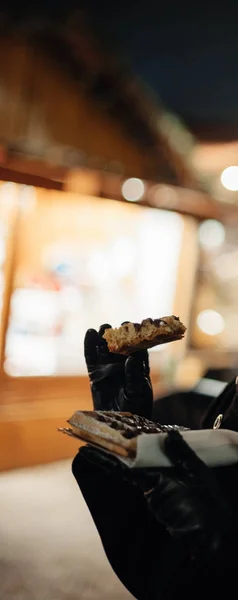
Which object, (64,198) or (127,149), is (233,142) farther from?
(64,198)

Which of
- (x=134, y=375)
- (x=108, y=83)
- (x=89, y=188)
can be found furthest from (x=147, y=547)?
(x=108, y=83)

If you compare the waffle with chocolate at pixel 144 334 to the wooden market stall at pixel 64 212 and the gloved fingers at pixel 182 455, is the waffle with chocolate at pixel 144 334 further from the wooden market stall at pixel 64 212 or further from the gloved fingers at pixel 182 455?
the wooden market stall at pixel 64 212

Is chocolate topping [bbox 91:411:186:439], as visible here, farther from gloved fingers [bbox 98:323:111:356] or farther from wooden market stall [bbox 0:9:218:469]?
wooden market stall [bbox 0:9:218:469]

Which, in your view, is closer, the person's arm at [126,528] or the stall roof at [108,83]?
the person's arm at [126,528]

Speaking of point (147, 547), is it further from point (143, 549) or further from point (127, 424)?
point (127, 424)

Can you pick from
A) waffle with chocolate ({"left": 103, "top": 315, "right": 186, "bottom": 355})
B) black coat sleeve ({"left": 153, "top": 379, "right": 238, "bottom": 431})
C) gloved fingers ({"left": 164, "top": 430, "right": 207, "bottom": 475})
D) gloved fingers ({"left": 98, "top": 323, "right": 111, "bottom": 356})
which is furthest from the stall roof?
gloved fingers ({"left": 164, "top": 430, "right": 207, "bottom": 475})

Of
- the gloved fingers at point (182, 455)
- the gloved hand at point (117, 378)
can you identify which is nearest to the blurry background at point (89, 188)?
the gloved hand at point (117, 378)

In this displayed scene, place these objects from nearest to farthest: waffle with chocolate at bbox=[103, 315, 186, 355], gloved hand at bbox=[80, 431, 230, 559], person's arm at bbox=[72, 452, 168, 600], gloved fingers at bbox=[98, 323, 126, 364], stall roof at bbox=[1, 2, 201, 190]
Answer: gloved hand at bbox=[80, 431, 230, 559] → person's arm at bbox=[72, 452, 168, 600] → waffle with chocolate at bbox=[103, 315, 186, 355] → gloved fingers at bbox=[98, 323, 126, 364] → stall roof at bbox=[1, 2, 201, 190]
